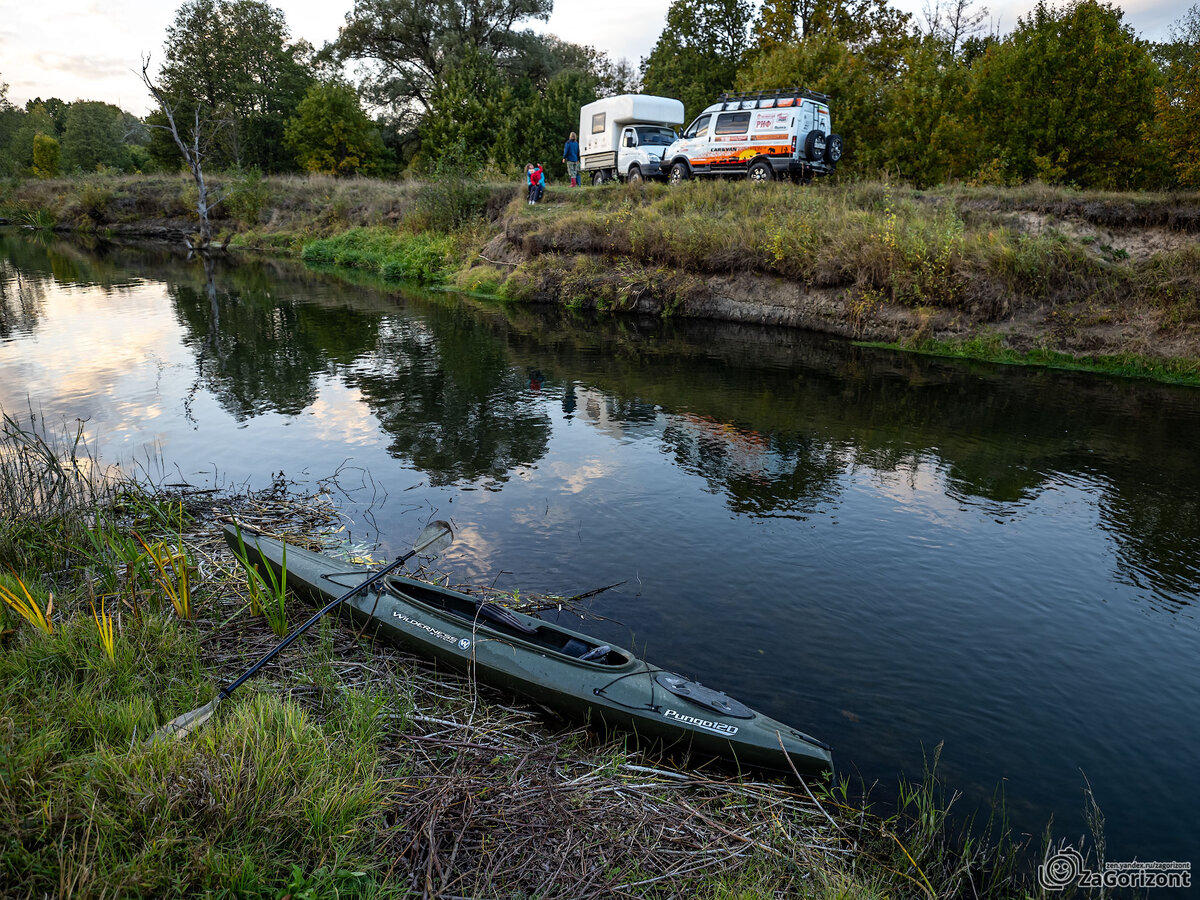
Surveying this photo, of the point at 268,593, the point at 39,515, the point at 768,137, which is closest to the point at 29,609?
the point at 268,593

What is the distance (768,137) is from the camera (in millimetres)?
22000

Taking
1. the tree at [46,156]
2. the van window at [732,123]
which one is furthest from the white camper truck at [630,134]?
the tree at [46,156]

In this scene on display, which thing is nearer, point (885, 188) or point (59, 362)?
point (59, 362)

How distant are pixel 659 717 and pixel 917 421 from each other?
375 inches

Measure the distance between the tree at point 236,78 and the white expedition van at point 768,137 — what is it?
42573 mm

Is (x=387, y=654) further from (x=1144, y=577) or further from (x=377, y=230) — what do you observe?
(x=377, y=230)

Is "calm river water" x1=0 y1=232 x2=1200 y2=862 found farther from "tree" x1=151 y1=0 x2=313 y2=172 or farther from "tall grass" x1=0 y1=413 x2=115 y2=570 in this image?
"tree" x1=151 y1=0 x2=313 y2=172

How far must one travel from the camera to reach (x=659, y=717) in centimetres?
454

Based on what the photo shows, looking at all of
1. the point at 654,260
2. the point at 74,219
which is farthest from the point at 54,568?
the point at 74,219

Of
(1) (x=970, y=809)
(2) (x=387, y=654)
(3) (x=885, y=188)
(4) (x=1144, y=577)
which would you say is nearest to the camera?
(1) (x=970, y=809)

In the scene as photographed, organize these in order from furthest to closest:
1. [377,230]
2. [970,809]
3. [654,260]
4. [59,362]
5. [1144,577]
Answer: [377,230] < [654,260] < [59,362] < [1144,577] < [970,809]

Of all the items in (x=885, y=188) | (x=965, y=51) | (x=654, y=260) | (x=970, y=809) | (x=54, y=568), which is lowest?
(x=970, y=809)

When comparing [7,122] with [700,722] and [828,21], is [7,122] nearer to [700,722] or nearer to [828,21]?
[828,21]

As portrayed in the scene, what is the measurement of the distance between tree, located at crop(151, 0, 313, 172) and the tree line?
0.14m
